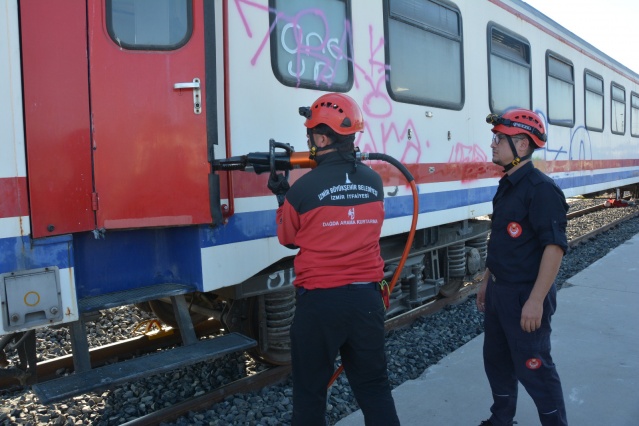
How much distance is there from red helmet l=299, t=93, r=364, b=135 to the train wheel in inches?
73.8

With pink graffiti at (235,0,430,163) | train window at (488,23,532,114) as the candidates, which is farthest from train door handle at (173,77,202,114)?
train window at (488,23,532,114)

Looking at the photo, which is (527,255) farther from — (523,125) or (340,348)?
(340,348)

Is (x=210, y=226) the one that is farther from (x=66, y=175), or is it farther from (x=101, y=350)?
(x=101, y=350)

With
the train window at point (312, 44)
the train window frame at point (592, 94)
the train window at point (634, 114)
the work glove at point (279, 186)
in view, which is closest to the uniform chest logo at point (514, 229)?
the work glove at point (279, 186)

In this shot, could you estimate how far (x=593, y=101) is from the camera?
10.0m

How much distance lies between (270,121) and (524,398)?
2406mm

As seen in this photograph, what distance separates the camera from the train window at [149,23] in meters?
3.10

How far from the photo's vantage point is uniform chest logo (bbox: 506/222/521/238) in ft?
9.43

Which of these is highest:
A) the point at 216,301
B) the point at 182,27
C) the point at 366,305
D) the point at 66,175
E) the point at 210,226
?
the point at 182,27

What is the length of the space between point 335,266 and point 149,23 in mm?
1750

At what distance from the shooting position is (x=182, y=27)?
10.5ft

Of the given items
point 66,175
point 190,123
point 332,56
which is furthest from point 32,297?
point 332,56

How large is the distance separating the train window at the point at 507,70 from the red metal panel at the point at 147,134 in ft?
12.9

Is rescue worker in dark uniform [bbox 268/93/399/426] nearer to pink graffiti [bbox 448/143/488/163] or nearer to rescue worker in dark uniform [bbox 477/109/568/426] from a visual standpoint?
rescue worker in dark uniform [bbox 477/109/568/426]
